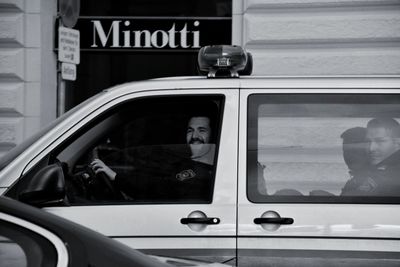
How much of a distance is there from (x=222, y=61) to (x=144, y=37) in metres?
6.42

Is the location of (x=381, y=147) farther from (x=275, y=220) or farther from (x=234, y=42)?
(x=234, y=42)

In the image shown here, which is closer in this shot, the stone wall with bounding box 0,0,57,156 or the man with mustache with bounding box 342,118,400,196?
the man with mustache with bounding box 342,118,400,196

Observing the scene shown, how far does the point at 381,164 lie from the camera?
3.82 meters

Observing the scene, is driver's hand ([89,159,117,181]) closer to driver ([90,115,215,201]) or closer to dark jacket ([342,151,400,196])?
driver ([90,115,215,201])

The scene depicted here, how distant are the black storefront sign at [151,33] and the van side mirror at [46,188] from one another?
22.8 feet

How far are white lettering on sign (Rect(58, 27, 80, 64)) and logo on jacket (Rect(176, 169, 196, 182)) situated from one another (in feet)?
14.6

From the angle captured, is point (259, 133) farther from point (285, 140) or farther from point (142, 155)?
point (142, 155)

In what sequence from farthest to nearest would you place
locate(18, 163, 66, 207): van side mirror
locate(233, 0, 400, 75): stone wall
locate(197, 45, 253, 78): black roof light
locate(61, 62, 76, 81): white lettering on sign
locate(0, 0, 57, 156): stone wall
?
locate(0, 0, 57, 156): stone wall → locate(233, 0, 400, 75): stone wall → locate(61, 62, 76, 81): white lettering on sign → locate(197, 45, 253, 78): black roof light → locate(18, 163, 66, 207): van side mirror

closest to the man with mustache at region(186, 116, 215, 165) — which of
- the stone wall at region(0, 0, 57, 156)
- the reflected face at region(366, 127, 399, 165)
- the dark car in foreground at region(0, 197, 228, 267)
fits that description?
the reflected face at region(366, 127, 399, 165)

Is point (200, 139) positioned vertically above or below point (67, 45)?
below

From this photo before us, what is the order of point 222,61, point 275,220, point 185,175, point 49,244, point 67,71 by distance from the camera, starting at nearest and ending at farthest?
point 49,244 < point 275,220 < point 185,175 < point 222,61 < point 67,71

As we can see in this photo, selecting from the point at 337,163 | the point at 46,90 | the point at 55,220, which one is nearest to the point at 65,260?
the point at 55,220

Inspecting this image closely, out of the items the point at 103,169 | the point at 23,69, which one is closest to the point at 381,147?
the point at 103,169

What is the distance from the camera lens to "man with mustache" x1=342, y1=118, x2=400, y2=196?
3789 mm
